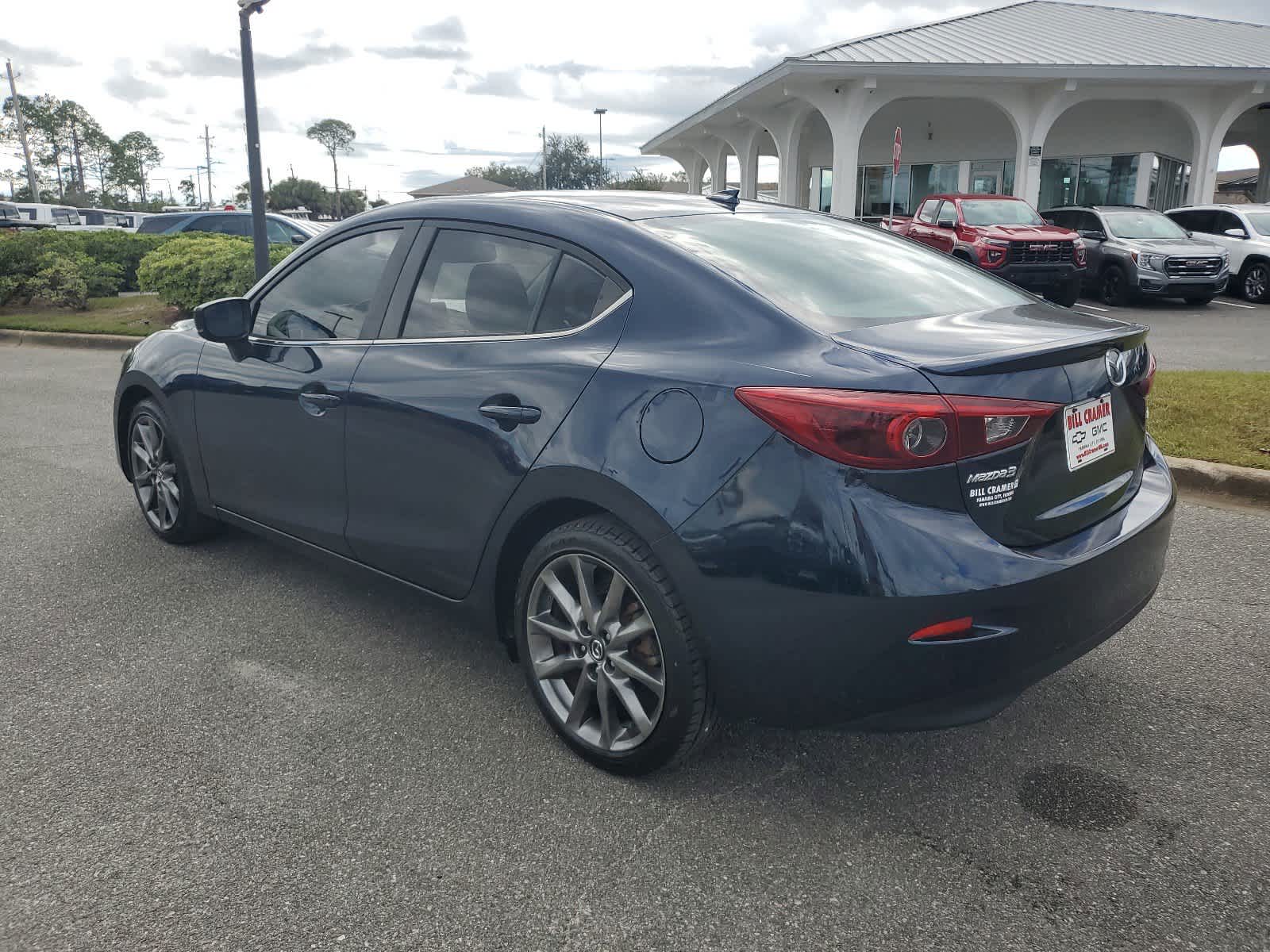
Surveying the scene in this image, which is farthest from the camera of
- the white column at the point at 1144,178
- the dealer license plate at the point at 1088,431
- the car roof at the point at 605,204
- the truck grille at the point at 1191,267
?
the white column at the point at 1144,178

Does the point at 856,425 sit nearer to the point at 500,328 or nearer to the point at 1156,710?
the point at 500,328

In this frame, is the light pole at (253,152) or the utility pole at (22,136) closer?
the light pole at (253,152)

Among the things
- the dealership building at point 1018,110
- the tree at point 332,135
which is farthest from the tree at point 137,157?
the dealership building at point 1018,110

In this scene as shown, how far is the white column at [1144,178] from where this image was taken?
91.9 ft

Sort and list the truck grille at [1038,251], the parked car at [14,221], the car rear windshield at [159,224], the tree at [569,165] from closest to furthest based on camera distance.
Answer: the truck grille at [1038,251], the car rear windshield at [159,224], the parked car at [14,221], the tree at [569,165]

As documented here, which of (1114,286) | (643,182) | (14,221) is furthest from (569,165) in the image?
(1114,286)

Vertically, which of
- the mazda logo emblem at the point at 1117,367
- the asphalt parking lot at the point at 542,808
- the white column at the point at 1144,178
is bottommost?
the asphalt parking lot at the point at 542,808

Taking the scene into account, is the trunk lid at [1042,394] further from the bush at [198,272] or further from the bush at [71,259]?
the bush at [71,259]

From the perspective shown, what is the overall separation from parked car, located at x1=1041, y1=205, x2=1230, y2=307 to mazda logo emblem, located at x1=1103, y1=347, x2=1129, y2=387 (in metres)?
15.0

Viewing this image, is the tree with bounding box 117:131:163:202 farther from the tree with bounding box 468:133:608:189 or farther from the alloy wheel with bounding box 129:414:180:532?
the alloy wheel with bounding box 129:414:180:532

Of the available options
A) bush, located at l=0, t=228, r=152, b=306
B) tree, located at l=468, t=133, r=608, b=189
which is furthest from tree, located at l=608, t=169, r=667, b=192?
bush, located at l=0, t=228, r=152, b=306

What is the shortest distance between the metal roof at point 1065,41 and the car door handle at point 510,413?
68.3ft

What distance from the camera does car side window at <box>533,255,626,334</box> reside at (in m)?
2.93

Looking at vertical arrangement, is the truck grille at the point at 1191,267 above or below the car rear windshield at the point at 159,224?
below
